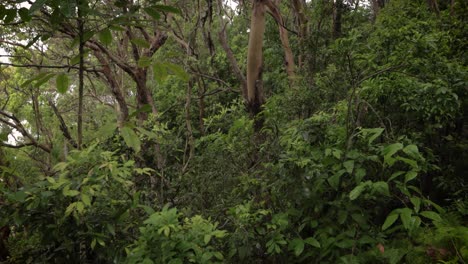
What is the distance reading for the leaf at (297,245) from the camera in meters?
2.51

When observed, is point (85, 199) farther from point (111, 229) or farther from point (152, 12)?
point (152, 12)

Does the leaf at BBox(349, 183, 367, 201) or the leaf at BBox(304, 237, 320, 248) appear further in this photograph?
the leaf at BBox(304, 237, 320, 248)

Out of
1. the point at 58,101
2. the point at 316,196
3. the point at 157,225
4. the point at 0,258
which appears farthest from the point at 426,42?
the point at 58,101

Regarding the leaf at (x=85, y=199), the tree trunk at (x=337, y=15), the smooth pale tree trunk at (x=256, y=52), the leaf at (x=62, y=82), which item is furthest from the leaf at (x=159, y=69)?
the tree trunk at (x=337, y=15)

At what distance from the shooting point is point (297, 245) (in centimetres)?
256

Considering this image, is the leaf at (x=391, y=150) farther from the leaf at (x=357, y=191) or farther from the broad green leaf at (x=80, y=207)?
the broad green leaf at (x=80, y=207)

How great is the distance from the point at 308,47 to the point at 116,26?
4947mm

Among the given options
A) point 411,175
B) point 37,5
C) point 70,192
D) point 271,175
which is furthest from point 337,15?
point 37,5

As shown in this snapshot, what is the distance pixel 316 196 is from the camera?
8.71 feet

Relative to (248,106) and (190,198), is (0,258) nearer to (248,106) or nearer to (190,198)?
(190,198)

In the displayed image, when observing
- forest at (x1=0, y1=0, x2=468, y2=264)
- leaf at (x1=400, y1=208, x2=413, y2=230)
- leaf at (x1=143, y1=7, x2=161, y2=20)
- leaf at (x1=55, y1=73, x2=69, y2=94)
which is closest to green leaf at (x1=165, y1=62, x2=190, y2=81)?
forest at (x1=0, y1=0, x2=468, y2=264)

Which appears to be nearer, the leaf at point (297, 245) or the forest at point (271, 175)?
the forest at point (271, 175)

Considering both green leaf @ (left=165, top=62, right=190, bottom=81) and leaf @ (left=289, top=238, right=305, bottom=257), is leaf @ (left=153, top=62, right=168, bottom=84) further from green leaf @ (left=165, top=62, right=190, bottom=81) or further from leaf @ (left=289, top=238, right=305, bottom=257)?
leaf @ (left=289, top=238, right=305, bottom=257)

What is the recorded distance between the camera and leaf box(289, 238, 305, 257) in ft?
8.24
